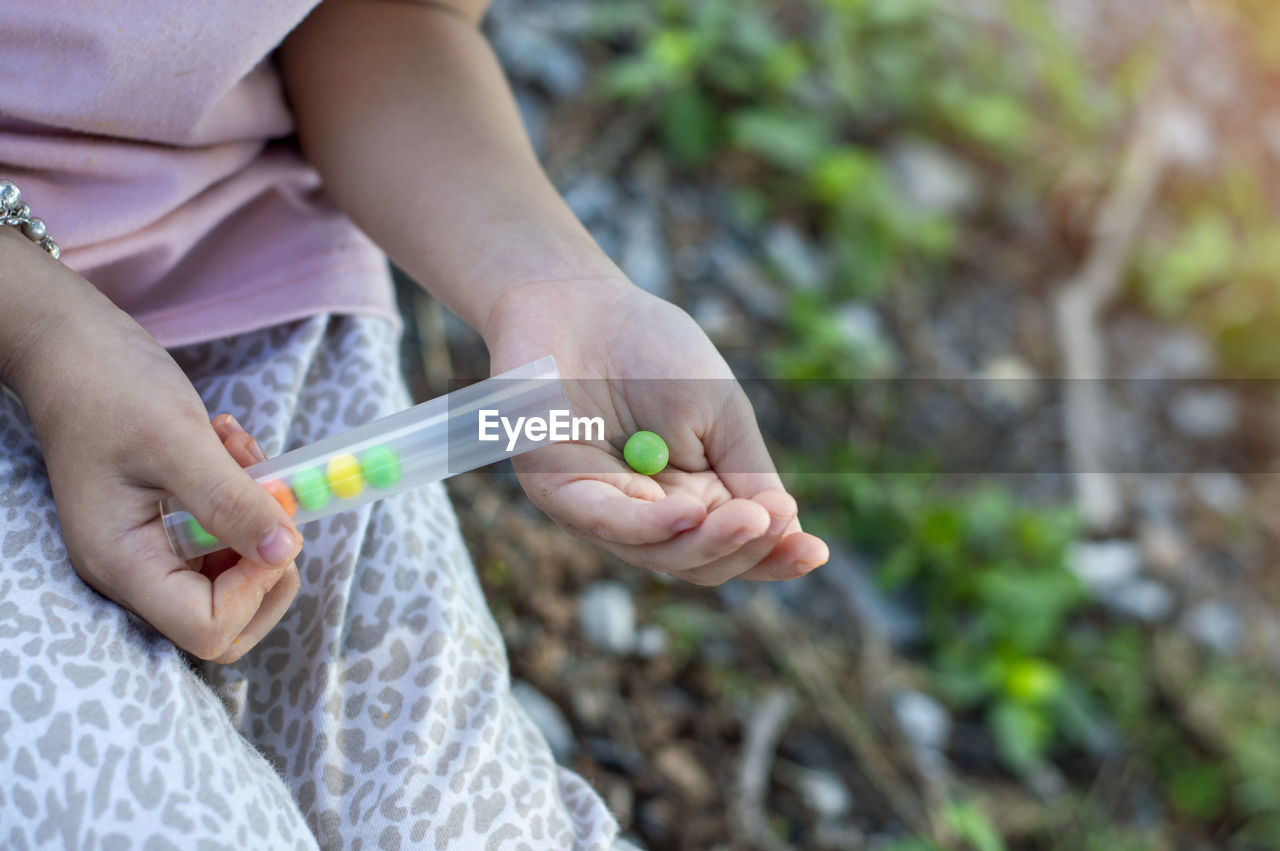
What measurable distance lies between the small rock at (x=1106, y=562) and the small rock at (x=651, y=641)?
1.08 metres

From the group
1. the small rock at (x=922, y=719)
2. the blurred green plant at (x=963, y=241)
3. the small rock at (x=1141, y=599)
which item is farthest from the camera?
the small rock at (x=1141, y=599)

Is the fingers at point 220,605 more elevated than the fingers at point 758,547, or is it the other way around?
the fingers at point 758,547

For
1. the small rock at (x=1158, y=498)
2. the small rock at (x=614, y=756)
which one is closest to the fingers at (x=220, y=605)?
the small rock at (x=614, y=756)

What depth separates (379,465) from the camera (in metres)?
1.11

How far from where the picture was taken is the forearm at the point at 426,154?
51.9 inches

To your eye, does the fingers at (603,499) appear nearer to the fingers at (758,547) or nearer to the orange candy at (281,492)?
the fingers at (758,547)

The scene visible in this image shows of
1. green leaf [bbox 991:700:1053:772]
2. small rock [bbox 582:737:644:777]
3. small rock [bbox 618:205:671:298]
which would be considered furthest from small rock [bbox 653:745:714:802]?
small rock [bbox 618:205:671:298]

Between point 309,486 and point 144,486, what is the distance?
0.16 metres

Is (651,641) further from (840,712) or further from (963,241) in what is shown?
(963,241)

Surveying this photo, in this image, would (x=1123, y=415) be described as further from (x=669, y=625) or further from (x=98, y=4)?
(x=98, y=4)

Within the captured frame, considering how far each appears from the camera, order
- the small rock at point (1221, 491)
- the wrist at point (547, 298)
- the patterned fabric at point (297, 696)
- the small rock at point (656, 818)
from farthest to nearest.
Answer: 1. the small rock at point (1221, 491)
2. the small rock at point (656, 818)
3. the wrist at point (547, 298)
4. the patterned fabric at point (297, 696)

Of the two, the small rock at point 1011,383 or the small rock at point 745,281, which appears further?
the small rock at point 1011,383

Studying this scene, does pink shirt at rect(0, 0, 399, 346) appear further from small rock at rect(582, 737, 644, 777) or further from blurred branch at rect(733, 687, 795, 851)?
blurred branch at rect(733, 687, 795, 851)

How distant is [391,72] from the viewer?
1388 millimetres
